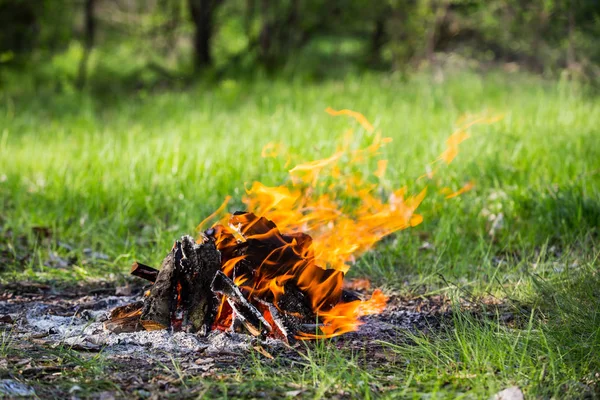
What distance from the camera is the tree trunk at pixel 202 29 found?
37.9 ft

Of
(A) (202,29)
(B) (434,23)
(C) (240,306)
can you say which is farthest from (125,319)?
(B) (434,23)

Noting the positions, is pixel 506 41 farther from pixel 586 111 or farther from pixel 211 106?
pixel 211 106

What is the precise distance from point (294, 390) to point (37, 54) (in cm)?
1155

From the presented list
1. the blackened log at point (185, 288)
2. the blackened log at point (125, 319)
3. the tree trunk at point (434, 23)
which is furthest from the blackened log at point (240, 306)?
the tree trunk at point (434, 23)

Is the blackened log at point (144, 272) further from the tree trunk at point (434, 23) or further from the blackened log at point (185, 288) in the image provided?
the tree trunk at point (434, 23)

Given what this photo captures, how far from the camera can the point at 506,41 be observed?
38.1ft

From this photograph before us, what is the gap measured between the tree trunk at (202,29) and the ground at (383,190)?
1.50 metres

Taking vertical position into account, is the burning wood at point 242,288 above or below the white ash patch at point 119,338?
above

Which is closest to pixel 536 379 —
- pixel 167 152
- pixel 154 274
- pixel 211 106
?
pixel 154 274

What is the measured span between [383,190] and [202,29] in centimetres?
687

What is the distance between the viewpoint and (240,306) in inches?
129

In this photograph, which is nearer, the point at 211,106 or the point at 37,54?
the point at 211,106

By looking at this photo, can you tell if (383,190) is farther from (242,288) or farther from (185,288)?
(185,288)

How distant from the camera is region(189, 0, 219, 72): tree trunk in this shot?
11555 millimetres
